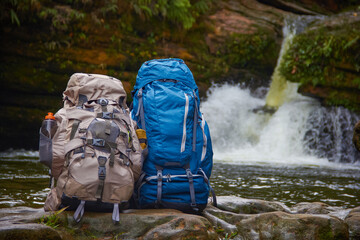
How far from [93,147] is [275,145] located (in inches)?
333

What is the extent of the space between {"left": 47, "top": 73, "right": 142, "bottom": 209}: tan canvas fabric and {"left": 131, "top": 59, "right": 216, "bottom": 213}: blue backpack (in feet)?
0.58

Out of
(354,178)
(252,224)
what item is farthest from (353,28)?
(252,224)

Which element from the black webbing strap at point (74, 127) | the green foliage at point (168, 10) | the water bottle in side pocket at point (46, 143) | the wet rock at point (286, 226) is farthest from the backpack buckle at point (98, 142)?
the green foliage at point (168, 10)

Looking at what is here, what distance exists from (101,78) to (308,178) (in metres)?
4.71

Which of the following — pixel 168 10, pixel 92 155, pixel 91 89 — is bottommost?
pixel 92 155

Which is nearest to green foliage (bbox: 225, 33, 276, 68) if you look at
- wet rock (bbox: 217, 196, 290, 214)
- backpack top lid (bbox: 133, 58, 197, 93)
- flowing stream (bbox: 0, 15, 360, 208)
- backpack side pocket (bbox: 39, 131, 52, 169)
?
flowing stream (bbox: 0, 15, 360, 208)

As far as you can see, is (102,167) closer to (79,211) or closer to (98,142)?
(98,142)

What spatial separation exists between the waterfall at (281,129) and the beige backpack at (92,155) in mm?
7064

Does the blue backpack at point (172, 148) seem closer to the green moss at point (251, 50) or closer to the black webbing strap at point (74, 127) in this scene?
the black webbing strap at point (74, 127)

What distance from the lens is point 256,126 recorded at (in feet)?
35.7

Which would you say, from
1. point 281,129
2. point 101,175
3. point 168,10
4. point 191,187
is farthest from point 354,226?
point 168,10

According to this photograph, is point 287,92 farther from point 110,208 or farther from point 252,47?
point 110,208

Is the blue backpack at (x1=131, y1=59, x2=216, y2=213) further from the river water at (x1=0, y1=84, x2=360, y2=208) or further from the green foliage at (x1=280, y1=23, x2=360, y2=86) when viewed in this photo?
the green foliage at (x1=280, y1=23, x2=360, y2=86)

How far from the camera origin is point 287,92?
1185 centimetres
